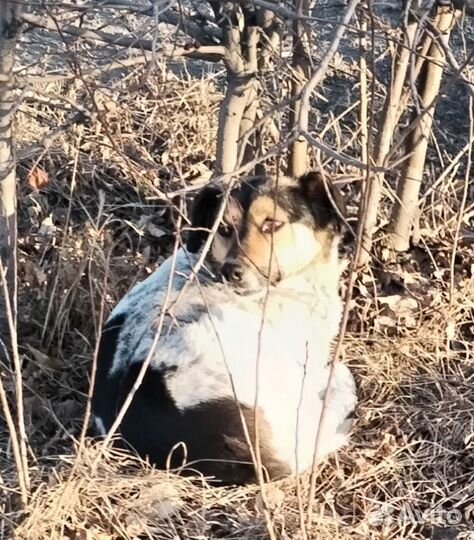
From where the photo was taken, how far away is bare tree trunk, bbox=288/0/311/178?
4.56m

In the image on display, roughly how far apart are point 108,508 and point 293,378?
952 mm

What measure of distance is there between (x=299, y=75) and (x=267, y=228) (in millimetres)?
948

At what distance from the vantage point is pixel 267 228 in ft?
14.9

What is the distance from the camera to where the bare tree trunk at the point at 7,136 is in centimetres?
456

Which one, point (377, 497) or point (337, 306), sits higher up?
point (337, 306)

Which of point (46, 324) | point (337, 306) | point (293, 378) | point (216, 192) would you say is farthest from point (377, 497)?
point (46, 324)

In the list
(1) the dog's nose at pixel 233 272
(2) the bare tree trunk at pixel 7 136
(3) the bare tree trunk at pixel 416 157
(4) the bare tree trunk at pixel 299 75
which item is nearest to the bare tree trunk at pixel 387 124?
(3) the bare tree trunk at pixel 416 157

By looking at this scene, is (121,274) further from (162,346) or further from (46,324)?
(162,346)

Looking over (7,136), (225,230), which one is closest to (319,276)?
(225,230)

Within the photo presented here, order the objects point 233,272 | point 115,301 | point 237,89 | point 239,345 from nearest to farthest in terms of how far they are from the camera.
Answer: point 239,345, point 233,272, point 237,89, point 115,301

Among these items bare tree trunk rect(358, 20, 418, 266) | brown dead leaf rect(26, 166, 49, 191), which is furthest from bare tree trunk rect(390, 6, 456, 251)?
brown dead leaf rect(26, 166, 49, 191)

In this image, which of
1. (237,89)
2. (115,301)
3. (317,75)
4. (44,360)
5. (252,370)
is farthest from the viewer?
(115,301)

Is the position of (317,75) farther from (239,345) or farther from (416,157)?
(416,157)

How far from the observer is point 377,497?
435 centimetres
